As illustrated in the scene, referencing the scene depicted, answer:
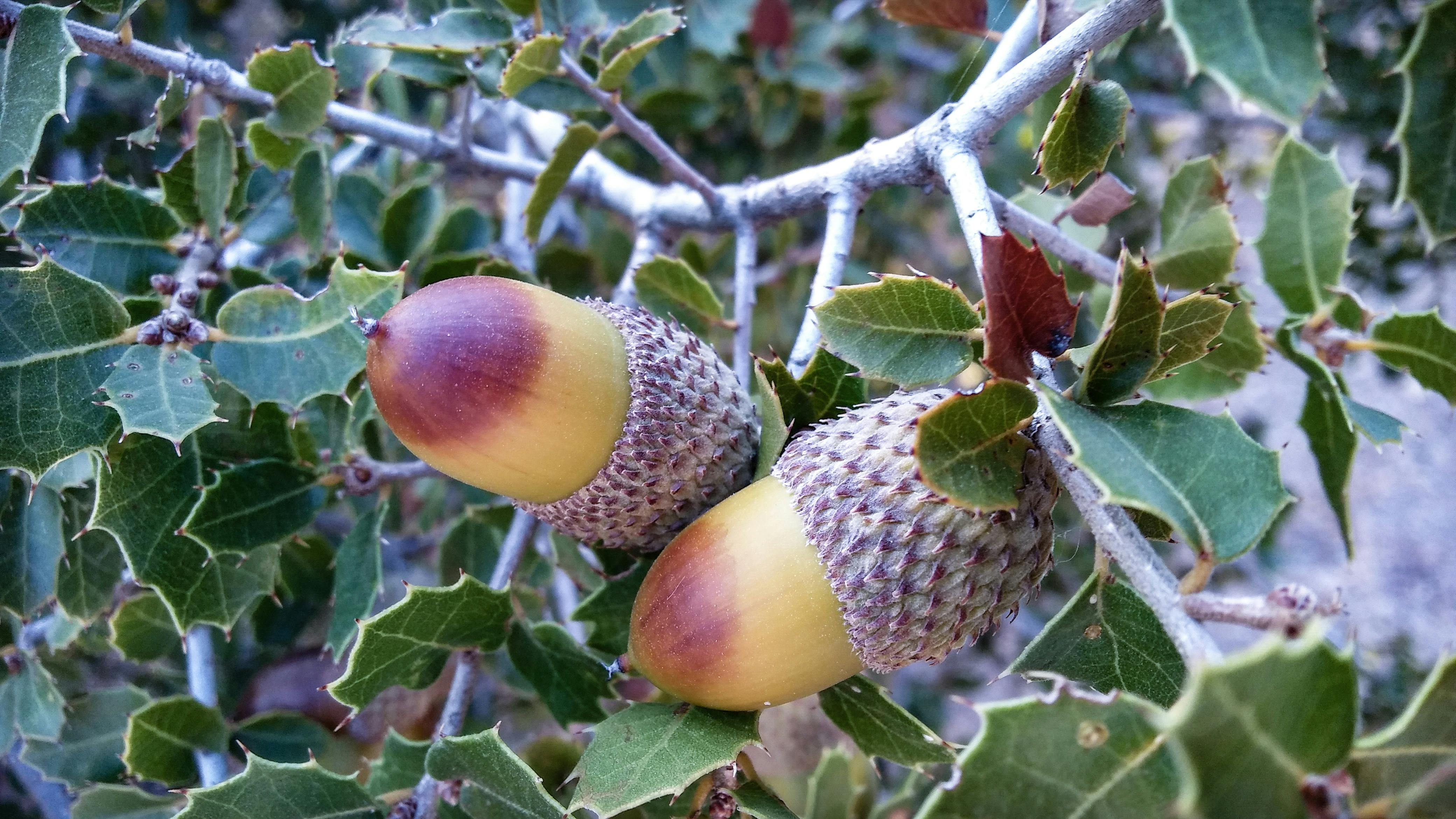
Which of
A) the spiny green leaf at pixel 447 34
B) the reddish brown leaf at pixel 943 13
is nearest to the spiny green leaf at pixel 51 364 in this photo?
the spiny green leaf at pixel 447 34

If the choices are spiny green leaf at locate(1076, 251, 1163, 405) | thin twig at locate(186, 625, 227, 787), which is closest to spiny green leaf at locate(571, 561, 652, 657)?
spiny green leaf at locate(1076, 251, 1163, 405)

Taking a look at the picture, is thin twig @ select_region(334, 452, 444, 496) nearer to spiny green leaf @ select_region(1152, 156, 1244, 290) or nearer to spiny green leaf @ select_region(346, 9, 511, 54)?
spiny green leaf @ select_region(346, 9, 511, 54)

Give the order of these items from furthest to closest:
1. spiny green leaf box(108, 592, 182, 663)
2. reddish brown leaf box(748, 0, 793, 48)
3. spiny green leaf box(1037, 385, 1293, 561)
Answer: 1. reddish brown leaf box(748, 0, 793, 48)
2. spiny green leaf box(108, 592, 182, 663)
3. spiny green leaf box(1037, 385, 1293, 561)

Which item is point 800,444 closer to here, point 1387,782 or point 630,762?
point 630,762

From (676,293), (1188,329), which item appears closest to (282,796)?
(676,293)

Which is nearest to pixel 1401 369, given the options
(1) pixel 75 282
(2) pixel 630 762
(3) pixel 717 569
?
(3) pixel 717 569
